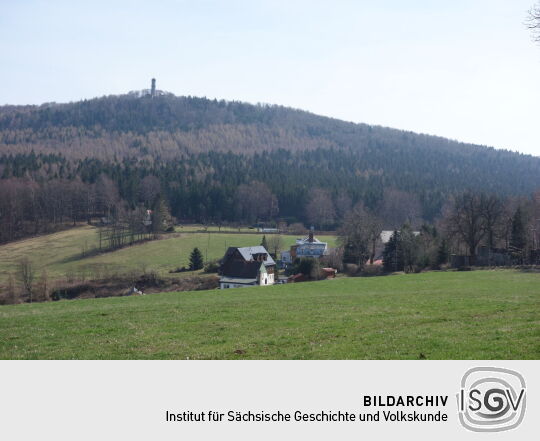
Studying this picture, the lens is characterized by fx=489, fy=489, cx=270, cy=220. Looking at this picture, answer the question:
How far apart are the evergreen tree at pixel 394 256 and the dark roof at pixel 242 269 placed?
47.9 feet

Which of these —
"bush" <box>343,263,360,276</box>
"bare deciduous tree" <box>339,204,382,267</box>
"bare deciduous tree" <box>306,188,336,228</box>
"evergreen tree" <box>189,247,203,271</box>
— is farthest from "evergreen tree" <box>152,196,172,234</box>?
"bush" <box>343,263,360,276</box>

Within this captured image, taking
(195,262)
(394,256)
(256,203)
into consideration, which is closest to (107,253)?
(195,262)

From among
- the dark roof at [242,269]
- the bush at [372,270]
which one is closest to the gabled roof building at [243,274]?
the dark roof at [242,269]

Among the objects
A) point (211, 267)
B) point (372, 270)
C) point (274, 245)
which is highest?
point (274, 245)

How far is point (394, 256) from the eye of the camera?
2130 inches

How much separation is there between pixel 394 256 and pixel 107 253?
46.9m

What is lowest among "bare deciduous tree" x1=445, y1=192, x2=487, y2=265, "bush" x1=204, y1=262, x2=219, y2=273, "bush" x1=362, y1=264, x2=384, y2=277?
"bush" x1=204, y1=262, x2=219, y2=273

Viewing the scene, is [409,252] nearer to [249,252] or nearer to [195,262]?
[249,252]

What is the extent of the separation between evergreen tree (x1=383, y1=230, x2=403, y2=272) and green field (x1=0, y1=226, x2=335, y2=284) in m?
28.7

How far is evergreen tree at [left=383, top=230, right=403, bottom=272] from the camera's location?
5350 cm

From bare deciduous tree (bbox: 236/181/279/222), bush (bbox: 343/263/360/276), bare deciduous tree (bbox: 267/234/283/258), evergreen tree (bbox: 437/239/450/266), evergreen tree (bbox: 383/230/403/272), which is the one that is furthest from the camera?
bare deciduous tree (bbox: 236/181/279/222)

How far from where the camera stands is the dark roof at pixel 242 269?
56000mm
